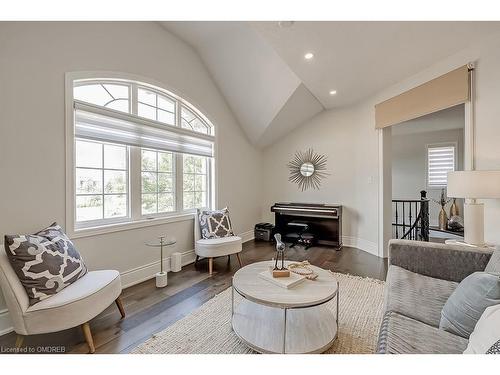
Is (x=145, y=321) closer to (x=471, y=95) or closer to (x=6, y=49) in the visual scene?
(x=6, y=49)

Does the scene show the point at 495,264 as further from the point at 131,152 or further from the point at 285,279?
the point at 131,152

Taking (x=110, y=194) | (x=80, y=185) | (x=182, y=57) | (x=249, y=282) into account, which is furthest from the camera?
(x=182, y=57)

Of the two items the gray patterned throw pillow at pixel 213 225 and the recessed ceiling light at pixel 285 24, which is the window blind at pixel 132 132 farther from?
the recessed ceiling light at pixel 285 24

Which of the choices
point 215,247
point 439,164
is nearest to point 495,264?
point 215,247

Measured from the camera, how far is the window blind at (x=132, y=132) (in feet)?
7.97

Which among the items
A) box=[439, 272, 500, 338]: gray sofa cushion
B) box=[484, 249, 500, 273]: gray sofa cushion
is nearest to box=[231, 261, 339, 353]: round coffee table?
box=[439, 272, 500, 338]: gray sofa cushion

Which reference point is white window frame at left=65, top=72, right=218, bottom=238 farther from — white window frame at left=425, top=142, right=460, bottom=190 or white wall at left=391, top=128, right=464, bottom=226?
white window frame at left=425, top=142, right=460, bottom=190

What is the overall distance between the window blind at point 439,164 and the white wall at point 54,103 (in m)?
6.05

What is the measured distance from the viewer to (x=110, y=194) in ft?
8.94

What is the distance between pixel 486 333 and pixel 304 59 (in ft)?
10.2

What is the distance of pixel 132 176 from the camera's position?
2.90 meters

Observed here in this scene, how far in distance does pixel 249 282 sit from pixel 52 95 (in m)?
2.36
